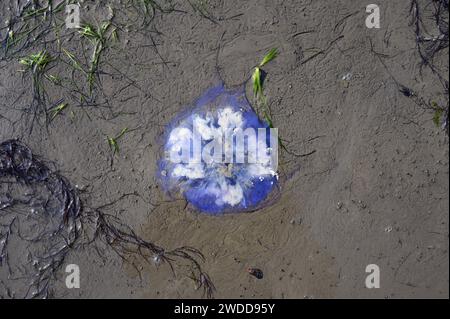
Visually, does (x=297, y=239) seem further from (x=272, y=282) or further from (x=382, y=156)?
(x=382, y=156)

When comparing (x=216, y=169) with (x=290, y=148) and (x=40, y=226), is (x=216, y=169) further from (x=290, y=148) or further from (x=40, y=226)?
(x=40, y=226)

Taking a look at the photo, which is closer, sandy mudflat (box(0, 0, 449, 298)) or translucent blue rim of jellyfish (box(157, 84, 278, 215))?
sandy mudflat (box(0, 0, 449, 298))

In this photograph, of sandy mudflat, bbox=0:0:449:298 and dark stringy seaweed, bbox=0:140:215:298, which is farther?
dark stringy seaweed, bbox=0:140:215:298

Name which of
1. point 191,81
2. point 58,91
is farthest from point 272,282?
point 58,91

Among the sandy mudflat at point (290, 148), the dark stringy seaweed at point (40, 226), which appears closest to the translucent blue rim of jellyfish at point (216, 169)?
the sandy mudflat at point (290, 148)

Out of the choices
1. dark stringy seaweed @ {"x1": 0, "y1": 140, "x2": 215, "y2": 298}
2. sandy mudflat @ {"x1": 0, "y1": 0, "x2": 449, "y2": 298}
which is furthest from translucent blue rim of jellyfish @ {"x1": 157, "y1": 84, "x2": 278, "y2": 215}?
dark stringy seaweed @ {"x1": 0, "y1": 140, "x2": 215, "y2": 298}

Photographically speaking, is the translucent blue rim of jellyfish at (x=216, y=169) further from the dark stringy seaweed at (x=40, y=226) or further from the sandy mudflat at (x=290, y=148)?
the dark stringy seaweed at (x=40, y=226)

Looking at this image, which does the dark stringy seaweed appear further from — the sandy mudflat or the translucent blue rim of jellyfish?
the translucent blue rim of jellyfish
